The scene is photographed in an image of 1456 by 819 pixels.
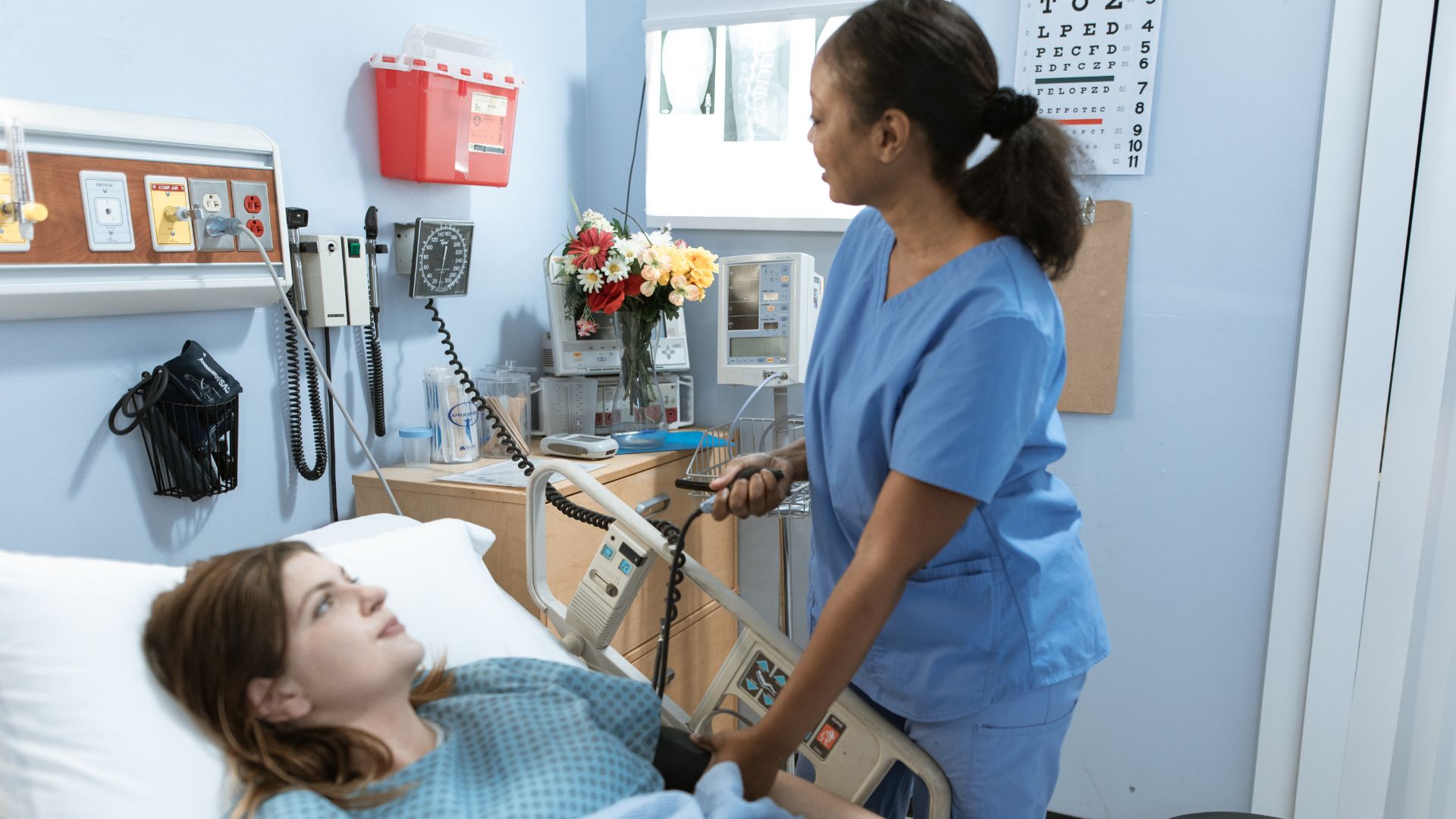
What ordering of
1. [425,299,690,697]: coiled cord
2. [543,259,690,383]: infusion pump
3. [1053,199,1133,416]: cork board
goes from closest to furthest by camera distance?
[425,299,690,697]: coiled cord → [1053,199,1133,416]: cork board → [543,259,690,383]: infusion pump

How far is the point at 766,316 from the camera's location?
237 cm

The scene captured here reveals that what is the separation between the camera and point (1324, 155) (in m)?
2.09

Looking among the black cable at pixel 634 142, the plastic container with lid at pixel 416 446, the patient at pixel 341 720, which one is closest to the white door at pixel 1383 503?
the patient at pixel 341 720

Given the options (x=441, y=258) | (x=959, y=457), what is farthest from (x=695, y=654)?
(x=959, y=457)

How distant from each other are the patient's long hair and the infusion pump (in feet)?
4.41

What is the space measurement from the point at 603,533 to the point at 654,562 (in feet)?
0.96

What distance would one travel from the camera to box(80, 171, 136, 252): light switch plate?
59.9 inches

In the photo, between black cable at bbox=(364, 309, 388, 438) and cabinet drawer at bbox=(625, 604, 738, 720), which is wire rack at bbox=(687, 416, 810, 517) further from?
black cable at bbox=(364, 309, 388, 438)

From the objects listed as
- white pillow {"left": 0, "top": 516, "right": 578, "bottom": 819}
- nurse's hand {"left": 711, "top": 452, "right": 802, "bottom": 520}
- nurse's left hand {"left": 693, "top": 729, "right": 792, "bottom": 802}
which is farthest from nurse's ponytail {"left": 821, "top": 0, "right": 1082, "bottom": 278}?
white pillow {"left": 0, "top": 516, "right": 578, "bottom": 819}

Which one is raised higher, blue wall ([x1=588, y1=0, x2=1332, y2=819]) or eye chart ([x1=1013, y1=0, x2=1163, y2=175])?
eye chart ([x1=1013, y1=0, x2=1163, y2=175])

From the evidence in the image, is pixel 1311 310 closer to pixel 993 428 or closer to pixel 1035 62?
pixel 1035 62

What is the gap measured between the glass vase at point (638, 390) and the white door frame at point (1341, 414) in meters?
1.40

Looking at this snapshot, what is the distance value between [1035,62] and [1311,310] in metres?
0.78

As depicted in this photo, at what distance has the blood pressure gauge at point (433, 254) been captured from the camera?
216cm
